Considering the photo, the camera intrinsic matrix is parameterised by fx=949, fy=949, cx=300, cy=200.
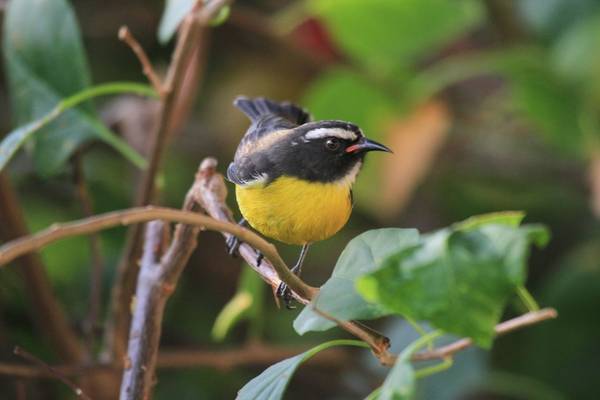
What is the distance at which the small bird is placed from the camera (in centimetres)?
147

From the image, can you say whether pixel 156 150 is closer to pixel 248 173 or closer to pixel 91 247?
pixel 248 173

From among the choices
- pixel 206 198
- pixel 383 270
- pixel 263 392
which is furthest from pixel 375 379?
pixel 383 270

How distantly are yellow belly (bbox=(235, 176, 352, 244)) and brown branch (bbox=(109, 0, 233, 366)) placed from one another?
16 centimetres

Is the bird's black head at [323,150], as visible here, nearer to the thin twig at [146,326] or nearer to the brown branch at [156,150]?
the brown branch at [156,150]

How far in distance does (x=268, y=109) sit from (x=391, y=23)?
2.39 ft

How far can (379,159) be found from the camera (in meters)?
2.53

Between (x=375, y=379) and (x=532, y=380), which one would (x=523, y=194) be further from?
(x=375, y=379)

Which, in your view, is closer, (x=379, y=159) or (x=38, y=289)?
(x=38, y=289)

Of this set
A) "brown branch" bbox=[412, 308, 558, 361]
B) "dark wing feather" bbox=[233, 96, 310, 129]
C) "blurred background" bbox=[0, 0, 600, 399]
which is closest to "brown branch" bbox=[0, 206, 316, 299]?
"brown branch" bbox=[412, 308, 558, 361]

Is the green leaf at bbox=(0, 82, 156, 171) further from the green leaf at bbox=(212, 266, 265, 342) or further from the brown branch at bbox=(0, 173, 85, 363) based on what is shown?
the green leaf at bbox=(212, 266, 265, 342)

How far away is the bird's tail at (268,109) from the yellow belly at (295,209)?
0.32 metres

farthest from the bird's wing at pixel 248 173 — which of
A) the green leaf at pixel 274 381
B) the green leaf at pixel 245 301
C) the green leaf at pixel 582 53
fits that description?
the green leaf at pixel 582 53

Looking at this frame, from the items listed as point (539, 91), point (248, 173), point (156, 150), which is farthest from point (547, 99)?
point (156, 150)

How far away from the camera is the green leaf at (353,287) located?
2.97 feet
